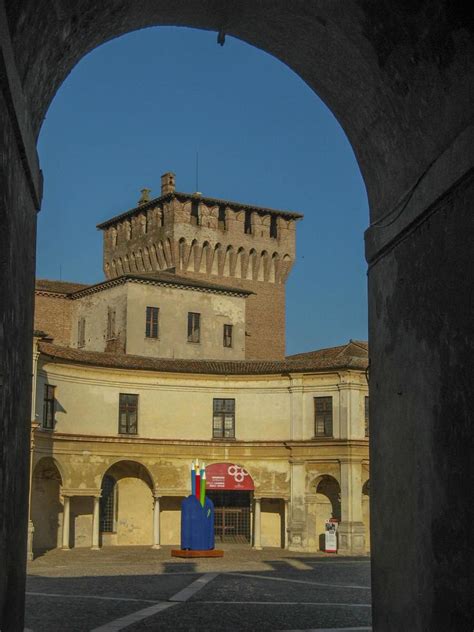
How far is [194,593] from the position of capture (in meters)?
21.2

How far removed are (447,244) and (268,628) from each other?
30.6 feet

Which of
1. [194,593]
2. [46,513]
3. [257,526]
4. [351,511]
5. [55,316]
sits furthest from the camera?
[55,316]

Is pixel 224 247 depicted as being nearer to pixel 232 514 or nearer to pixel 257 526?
pixel 232 514

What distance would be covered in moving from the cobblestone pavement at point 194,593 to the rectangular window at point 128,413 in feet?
21.1

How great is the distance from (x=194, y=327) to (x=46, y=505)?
1458cm

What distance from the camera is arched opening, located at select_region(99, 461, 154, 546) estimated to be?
41.7 metres

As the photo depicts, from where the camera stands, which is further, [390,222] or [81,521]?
[81,521]

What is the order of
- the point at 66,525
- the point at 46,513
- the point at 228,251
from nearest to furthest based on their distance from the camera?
the point at 66,525
the point at 46,513
the point at 228,251

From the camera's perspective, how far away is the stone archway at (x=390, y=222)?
684 centimetres

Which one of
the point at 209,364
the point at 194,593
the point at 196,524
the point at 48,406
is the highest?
the point at 209,364

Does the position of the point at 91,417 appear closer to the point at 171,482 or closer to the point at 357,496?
the point at 171,482

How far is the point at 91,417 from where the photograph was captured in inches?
1580

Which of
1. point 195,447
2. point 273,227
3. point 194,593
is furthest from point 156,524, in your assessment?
point 273,227

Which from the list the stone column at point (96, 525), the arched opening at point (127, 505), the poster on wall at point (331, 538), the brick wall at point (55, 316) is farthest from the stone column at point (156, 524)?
the brick wall at point (55, 316)
